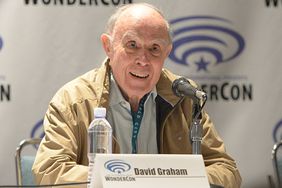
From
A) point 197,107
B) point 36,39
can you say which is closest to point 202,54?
point 36,39

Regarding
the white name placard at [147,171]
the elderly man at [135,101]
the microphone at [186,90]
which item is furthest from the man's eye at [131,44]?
the white name placard at [147,171]

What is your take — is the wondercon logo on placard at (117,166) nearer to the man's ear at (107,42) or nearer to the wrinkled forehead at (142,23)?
the wrinkled forehead at (142,23)

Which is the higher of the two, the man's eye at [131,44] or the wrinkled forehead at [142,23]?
the wrinkled forehead at [142,23]

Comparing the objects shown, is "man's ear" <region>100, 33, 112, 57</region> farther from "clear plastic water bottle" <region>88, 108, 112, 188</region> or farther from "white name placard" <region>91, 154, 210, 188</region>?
"white name placard" <region>91, 154, 210, 188</region>

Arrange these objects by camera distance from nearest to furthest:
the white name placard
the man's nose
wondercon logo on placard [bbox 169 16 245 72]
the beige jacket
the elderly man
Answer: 1. the white name placard
2. the beige jacket
3. the elderly man
4. the man's nose
5. wondercon logo on placard [bbox 169 16 245 72]

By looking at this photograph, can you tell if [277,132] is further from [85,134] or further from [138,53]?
[85,134]

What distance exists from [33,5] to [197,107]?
2.12 m

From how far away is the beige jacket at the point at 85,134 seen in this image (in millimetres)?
2920

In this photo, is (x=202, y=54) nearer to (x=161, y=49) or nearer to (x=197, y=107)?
(x=161, y=49)

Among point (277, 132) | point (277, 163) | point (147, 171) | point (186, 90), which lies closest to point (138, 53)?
point (186, 90)

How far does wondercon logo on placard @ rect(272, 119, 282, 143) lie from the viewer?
473cm

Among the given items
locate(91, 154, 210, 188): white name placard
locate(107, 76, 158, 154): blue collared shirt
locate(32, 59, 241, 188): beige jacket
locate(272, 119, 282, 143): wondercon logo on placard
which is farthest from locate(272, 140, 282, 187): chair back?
locate(91, 154, 210, 188): white name placard

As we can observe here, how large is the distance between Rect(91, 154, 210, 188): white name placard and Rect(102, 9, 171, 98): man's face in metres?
1.04

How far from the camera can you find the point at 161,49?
129 inches
